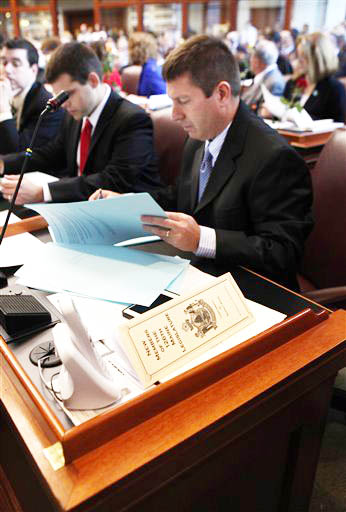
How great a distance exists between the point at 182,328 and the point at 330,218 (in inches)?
34.4

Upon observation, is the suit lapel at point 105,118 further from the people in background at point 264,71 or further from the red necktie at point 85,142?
the people in background at point 264,71

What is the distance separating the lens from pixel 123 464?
518mm

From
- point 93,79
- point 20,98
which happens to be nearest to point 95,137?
point 93,79

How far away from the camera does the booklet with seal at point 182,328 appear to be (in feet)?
2.04

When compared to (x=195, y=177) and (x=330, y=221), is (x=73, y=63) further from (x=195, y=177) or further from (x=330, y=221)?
(x=330, y=221)

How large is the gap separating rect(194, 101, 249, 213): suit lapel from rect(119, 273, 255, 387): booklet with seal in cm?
53

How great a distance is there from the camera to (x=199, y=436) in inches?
22.6

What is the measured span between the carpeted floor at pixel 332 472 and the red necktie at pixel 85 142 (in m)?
1.40

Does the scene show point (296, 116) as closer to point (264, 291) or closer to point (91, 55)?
point (91, 55)

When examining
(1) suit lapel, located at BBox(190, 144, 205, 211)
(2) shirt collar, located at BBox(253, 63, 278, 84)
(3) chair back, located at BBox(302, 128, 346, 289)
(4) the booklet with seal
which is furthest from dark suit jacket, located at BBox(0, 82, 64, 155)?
(2) shirt collar, located at BBox(253, 63, 278, 84)

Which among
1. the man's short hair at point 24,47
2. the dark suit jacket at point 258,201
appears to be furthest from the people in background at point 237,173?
the man's short hair at point 24,47

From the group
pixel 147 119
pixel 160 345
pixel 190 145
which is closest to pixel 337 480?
pixel 160 345

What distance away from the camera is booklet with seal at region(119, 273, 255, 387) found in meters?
0.62

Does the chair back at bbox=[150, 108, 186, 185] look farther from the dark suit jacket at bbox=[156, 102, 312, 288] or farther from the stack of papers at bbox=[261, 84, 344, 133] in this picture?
the stack of papers at bbox=[261, 84, 344, 133]
